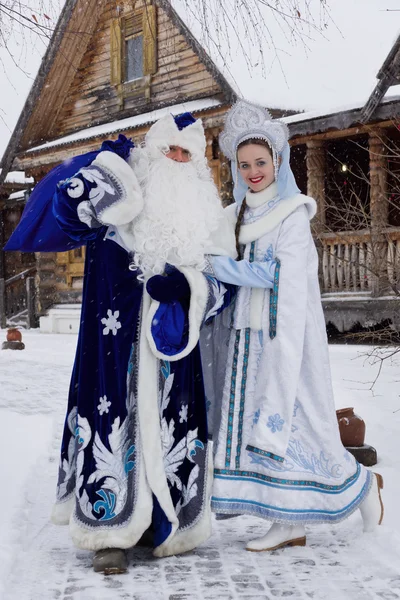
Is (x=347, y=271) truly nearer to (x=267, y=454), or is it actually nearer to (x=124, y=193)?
(x=267, y=454)

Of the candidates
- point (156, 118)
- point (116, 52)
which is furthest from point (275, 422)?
point (116, 52)

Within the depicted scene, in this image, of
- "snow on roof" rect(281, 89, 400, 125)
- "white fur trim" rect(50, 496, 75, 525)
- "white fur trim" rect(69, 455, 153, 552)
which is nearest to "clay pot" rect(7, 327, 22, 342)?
"snow on roof" rect(281, 89, 400, 125)

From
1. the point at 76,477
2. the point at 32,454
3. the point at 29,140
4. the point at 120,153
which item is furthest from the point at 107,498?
the point at 29,140

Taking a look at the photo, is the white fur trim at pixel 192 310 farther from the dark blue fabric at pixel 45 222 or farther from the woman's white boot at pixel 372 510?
the woman's white boot at pixel 372 510

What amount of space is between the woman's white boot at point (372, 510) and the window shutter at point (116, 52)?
1190 centimetres

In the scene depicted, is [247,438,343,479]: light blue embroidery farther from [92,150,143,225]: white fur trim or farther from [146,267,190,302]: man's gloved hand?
[92,150,143,225]: white fur trim

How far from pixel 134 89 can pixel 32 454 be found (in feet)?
32.7

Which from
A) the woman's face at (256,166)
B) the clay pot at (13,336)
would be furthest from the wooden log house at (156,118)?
the woman's face at (256,166)

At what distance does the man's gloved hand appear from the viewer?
10.5ft

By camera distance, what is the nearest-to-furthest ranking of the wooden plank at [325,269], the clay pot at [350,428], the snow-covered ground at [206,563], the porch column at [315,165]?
1. the snow-covered ground at [206,563]
2. the clay pot at [350,428]
3. the wooden plank at [325,269]
4. the porch column at [315,165]

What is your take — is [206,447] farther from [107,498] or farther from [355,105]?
[355,105]

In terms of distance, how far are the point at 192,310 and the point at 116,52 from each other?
11.8m

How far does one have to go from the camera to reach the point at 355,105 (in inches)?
404

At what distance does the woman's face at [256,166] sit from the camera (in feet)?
11.5
